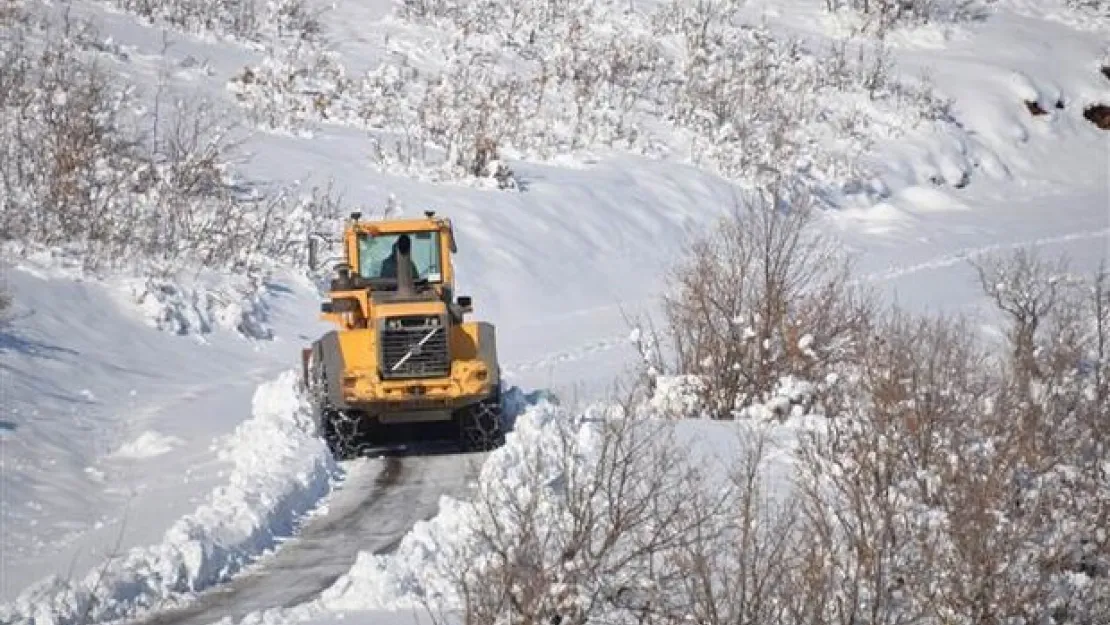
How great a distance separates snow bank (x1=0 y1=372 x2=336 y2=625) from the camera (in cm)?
1102

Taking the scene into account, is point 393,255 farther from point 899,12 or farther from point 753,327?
point 899,12

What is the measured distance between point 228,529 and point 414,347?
4.08 metres

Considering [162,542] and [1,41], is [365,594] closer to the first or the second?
[162,542]

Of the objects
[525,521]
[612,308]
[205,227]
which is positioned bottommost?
[612,308]

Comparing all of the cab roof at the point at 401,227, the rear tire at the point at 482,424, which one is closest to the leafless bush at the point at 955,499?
the rear tire at the point at 482,424

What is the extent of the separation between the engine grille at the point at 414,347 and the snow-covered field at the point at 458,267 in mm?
1228

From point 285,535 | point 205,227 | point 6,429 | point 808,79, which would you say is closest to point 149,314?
point 205,227

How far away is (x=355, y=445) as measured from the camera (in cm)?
1703

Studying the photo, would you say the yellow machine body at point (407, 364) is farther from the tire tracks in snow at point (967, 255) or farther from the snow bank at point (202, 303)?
the tire tracks in snow at point (967, 255)

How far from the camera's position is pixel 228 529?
42.9ft

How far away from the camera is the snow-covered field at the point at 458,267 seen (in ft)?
43.0

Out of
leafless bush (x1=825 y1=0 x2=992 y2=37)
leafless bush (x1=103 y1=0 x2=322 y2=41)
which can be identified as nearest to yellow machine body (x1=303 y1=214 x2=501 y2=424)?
leafless bush (x1=103 y1=0 x2=322 y2=41)

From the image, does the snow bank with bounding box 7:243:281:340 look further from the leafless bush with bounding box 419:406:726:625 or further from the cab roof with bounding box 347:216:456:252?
the leafless bush with bounding box 419:406:726:625

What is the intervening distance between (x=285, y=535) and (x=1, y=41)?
17.0 m
